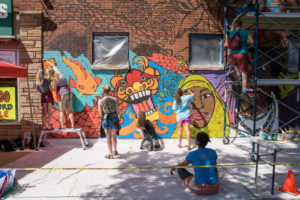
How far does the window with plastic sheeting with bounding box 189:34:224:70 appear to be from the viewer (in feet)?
24.8

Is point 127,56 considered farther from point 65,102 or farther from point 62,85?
point 65,102

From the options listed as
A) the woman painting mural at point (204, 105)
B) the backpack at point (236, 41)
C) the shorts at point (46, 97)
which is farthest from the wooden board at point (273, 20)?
the shorts at point (46, 97)

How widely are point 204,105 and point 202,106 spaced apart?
76 mm

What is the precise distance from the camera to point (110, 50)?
7.44 metres

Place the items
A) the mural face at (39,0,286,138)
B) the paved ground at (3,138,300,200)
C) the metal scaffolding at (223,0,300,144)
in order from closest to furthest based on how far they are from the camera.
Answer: the paved ground at (3,138,300,200)
the metal scaffolding at (223,0,300,144)
the mural face at (39,0,286,138)

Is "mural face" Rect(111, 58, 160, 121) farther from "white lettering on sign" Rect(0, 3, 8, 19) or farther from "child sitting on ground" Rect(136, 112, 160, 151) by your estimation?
"white lettering on sign" Rect(0, 3, 8, 19)

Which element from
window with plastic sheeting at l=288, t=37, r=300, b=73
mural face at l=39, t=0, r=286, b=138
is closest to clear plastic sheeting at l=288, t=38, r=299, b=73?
window with plastic sheeting at l=288, t=37, r=300, b=73

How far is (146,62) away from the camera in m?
7.36

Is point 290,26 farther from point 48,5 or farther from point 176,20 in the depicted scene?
point 48,5

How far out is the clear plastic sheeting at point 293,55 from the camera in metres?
7.62

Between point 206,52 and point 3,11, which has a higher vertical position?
point 3,11

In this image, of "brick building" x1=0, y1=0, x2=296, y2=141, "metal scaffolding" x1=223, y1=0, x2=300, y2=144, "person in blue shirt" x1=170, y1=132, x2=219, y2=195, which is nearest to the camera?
"person in blue shirt" x1=170, y1=132, x2=219, y2=195

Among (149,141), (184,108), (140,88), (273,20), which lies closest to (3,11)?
(140,88)

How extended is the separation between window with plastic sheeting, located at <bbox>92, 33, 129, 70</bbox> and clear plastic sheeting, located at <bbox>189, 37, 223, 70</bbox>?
89.4 inches
